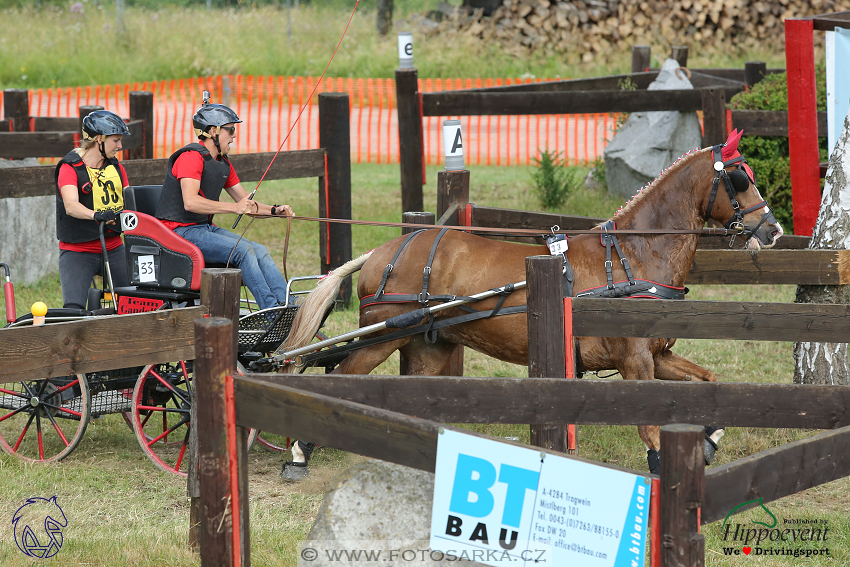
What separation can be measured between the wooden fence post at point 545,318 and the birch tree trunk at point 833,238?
2.48 meters

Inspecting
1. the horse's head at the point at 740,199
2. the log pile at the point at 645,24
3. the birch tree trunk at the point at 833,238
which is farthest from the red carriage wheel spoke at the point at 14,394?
the log pile at the point at 645,24

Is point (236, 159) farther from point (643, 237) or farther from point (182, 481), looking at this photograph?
point (643, 237)

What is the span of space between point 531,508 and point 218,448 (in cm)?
102

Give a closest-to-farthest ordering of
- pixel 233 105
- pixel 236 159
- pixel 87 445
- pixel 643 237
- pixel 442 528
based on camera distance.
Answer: pixel 442 528
pixel 643 237
pixel 87 445
pixel 236 159
pixel 233 105

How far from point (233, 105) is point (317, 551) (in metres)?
16.8

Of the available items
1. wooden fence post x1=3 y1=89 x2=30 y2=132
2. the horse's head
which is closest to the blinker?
the horse's head

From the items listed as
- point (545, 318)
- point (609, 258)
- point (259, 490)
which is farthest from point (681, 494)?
point (259, 490)

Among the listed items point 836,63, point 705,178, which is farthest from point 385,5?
point 705,178

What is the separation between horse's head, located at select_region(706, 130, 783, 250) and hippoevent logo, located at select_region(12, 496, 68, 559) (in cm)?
375

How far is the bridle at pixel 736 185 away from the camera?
4.88 metres

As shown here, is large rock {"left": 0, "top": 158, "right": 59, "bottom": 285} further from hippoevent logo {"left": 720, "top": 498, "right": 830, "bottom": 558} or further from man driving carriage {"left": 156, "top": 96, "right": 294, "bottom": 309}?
hippoevent logo {"left": 720, "top": 498, "right": 830, "bottom": 558}

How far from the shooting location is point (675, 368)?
17.0 feet

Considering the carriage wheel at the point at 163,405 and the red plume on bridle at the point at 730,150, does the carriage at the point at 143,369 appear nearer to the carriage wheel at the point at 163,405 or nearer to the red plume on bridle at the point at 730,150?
the carriage wheel at the point at 163,405

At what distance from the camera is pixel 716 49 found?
67.5ft
